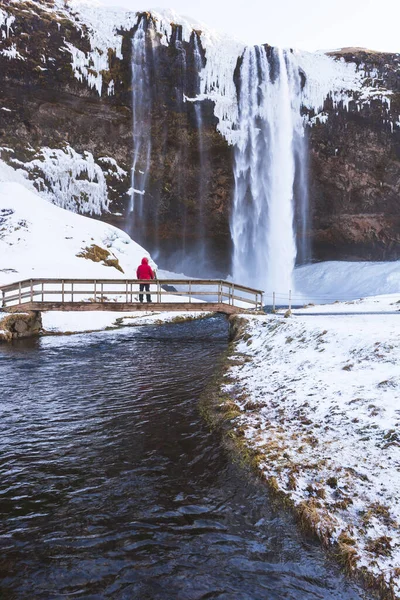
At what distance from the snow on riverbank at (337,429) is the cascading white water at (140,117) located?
127 ft

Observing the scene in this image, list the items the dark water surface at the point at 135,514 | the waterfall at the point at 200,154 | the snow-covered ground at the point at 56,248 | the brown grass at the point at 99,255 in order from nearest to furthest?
the dark water surface at the point at 135,514 → the snow-covered ground at the point at 56,248 → the brown grass at the point at 99,255 → the waterfall at the point at 200,154

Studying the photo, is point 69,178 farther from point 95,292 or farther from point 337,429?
point 337,429

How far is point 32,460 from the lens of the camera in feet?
19.0

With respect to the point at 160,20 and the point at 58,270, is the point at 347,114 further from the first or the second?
the point at 58,270

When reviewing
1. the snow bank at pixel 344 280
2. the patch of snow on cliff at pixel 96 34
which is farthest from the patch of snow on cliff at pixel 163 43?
the snow bank at pixel 344 280

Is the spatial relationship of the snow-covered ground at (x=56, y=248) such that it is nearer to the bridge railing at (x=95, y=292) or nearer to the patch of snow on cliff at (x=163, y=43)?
the bridge railing at (x=95, y=292)

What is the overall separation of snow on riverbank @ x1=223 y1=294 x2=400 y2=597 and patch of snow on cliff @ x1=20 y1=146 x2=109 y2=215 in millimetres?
36822

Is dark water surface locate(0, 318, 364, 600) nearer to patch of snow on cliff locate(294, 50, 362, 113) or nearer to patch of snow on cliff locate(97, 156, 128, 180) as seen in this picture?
patch of snow on cliff locate(97, 156, 128, 180)

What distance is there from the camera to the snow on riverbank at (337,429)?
3908 mm

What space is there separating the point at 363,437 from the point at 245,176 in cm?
4422

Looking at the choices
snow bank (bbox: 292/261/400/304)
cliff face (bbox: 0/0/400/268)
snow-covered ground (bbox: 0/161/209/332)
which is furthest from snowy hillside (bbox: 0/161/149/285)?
snow bank (bbox: 292/261/400/304)

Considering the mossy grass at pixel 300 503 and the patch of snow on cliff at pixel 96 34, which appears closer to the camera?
the mossy grass at pixel 300 503

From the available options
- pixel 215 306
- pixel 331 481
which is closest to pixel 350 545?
pixel 331 481

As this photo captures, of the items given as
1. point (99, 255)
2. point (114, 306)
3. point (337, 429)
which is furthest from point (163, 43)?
point (337, 429)
